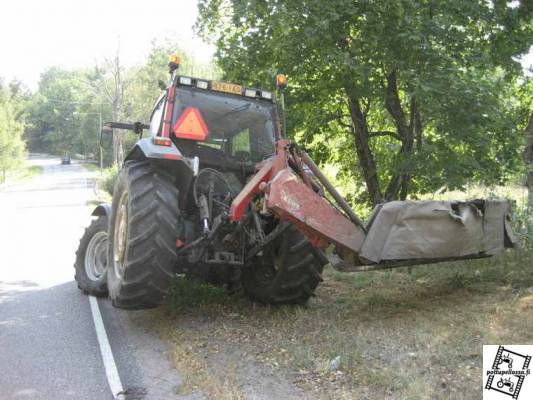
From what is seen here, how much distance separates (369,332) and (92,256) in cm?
398

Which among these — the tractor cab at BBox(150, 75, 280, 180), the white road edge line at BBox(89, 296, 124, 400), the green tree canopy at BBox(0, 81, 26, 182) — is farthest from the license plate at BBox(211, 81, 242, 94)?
the green tree canopy at BBox(0, 81, 26, 182)

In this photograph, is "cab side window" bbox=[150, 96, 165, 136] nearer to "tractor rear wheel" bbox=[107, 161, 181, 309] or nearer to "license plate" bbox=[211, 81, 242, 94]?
"license plate" bbox=[211, 81, 242, 94]

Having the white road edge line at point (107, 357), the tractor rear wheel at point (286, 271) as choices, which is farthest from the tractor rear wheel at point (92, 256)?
the tractor rear wheel at point (286, 271)

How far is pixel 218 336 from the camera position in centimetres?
528

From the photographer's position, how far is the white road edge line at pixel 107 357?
13.5 feet

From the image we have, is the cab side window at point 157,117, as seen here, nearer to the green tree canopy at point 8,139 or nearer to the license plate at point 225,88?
the license plate at point 225,88

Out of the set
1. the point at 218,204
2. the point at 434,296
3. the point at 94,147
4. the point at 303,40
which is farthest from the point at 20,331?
the point at 94,147

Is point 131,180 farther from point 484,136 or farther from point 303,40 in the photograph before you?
point 484,136

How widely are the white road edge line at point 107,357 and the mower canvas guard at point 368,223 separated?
157 centimetres

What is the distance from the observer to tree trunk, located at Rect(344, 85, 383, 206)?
32.3ft

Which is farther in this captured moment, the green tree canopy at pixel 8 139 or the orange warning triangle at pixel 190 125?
the green tree canopy at pixel 8 139

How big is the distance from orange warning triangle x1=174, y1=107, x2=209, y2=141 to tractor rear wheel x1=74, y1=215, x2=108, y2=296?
1.84m

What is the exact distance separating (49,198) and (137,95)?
15922 mm

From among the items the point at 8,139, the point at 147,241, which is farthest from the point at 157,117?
the point at 8,139
